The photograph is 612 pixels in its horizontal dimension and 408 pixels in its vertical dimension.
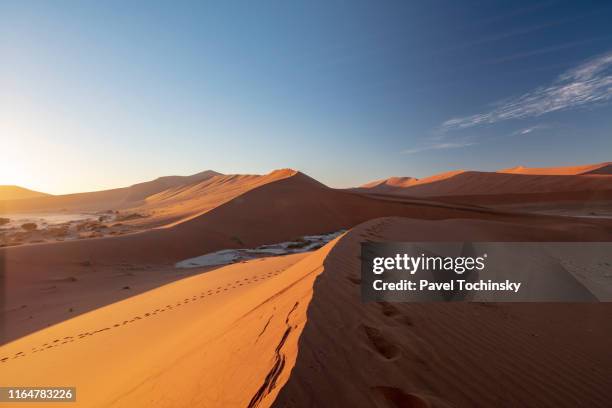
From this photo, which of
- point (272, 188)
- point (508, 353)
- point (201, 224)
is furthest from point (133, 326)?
point (272, 188)

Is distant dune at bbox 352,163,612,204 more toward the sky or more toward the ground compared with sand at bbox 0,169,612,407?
more toward the sky

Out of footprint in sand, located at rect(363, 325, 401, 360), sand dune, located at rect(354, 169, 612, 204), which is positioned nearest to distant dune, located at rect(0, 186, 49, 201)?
sand dune, located at rect(354, 169, 612, 204)

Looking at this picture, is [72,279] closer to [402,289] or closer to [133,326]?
[133,326]

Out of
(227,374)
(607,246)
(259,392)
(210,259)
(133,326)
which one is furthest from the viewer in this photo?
(210,259)

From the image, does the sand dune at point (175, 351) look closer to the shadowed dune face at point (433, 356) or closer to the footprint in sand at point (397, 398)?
the shadowed dune face at point (433, 356)

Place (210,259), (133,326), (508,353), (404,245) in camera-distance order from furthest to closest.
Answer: (210,259) < (404,245) < (133,326) < (508,353)

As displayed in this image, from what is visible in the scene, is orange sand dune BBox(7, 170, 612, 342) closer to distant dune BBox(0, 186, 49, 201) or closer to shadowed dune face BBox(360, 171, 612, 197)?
shadowed dune face BBox(360, 171, 612, 197)
